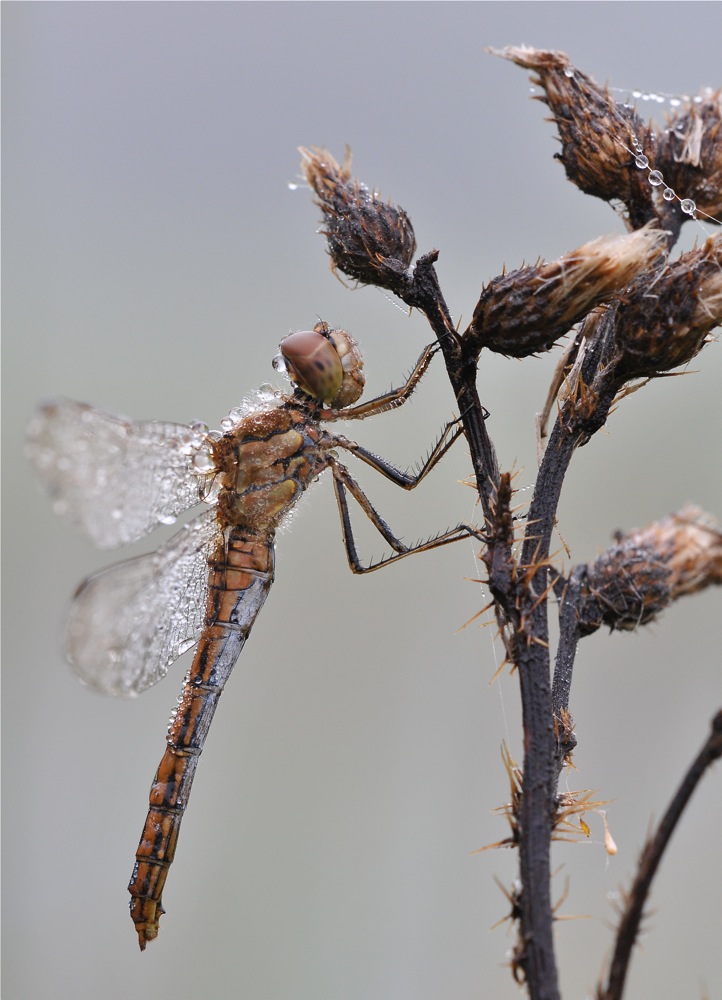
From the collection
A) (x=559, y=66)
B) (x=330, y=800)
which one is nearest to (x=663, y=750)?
(x=330, y=800)

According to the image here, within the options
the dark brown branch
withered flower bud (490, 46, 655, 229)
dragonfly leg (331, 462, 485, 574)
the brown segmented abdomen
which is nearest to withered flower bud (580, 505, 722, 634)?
the dark brown branch

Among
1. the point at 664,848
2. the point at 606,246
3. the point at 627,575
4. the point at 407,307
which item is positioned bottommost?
the point at 664,848

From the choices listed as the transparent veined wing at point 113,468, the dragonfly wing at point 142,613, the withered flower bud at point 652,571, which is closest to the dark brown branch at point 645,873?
the withered flower bud at point 652,571

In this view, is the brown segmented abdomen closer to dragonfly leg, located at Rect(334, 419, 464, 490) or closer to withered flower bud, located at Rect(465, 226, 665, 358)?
dragonfly leg, located at Rect(334, 419, 464, 490)

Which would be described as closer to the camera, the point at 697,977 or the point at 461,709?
the point at 697,977

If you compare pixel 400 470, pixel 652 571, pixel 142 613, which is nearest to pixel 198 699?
pixel 142 613

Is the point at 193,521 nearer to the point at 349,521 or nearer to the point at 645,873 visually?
the point at 349,521

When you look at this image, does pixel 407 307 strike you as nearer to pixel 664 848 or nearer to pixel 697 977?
pixel 664 848
